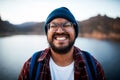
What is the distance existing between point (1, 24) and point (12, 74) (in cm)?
66

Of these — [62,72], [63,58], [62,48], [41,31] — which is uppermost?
[41,31]

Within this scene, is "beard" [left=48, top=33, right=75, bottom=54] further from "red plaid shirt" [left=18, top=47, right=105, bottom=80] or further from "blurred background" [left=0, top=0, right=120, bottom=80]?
"blurred background" [left=0, top=0, right=120, bottom=80]

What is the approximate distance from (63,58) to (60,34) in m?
0.24

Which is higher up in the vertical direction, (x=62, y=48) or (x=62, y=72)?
(x=62, y=48)

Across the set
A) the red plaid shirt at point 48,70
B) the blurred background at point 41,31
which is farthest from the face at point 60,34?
the blurred background at point 41,31

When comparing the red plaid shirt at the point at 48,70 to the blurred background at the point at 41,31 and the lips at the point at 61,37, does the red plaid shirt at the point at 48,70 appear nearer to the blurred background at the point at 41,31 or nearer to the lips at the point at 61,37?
the lips at the point at 61,37

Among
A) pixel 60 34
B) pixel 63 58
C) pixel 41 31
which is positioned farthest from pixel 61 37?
pixel 41 31

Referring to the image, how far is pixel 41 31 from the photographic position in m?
2.54

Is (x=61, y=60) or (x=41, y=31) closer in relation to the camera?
(x=61, y=60)

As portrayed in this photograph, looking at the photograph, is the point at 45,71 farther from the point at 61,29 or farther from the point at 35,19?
the point at 35,19

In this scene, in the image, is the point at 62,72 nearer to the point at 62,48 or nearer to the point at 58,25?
the point at 62,48

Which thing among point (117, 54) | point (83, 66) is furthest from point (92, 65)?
point (117, 54)

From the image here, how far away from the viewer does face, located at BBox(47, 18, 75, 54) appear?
5.61ft

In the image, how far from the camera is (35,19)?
2.48 metres
